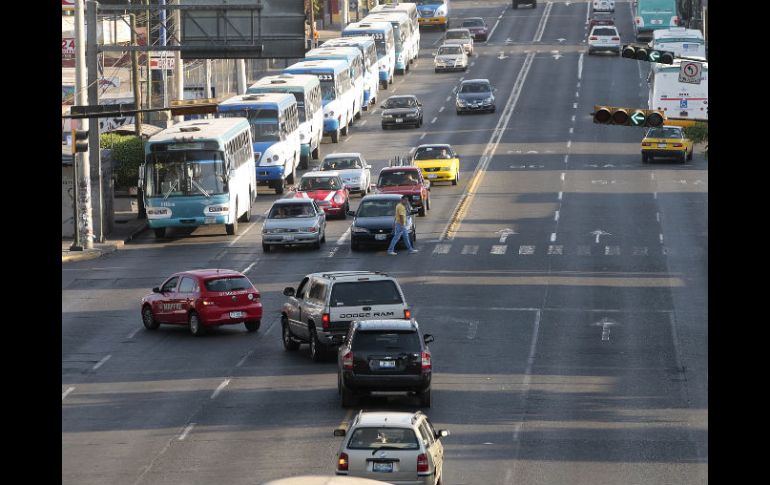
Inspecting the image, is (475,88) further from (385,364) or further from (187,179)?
(385,364)

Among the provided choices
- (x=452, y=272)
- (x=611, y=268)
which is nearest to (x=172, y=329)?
(x=452, y=272)

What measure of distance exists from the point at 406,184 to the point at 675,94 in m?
21.0

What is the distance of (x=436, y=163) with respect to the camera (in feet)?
225

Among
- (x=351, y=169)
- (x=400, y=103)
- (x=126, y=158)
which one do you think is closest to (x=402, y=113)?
(x=400, y=103)

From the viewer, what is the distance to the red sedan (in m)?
61.1

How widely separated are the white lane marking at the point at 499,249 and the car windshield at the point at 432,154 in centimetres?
1371

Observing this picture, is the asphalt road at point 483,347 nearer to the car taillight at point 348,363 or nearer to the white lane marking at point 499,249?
the white lane marking at point 499,249

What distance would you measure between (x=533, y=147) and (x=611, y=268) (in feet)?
95.6

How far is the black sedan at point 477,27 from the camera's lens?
122875 mm

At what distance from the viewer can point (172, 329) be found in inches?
1694

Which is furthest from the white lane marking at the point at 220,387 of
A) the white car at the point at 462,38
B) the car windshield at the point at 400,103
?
the white car at the point at 462,38
